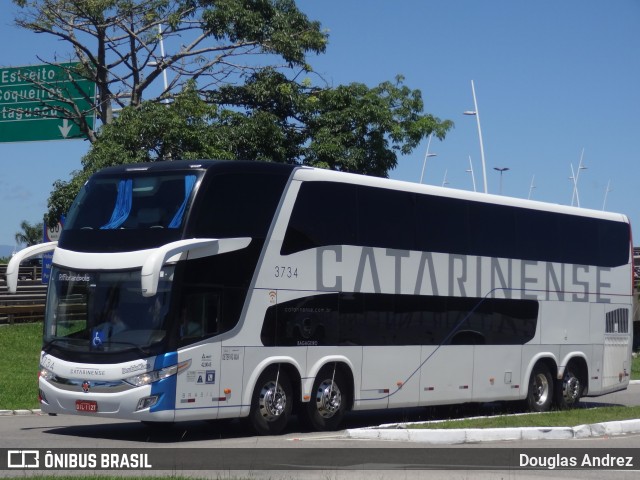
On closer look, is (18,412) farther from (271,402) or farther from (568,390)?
(568,390)

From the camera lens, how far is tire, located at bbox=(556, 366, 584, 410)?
2205 cm

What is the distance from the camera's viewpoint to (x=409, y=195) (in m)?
18.7

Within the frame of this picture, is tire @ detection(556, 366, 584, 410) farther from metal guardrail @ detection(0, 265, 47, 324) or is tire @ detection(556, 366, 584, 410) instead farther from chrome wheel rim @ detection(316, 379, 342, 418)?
metal guardrail @ detection(0, 265, 47, 324)

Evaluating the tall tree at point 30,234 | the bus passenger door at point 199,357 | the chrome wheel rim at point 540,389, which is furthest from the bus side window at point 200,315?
the tall tree at point 30,234

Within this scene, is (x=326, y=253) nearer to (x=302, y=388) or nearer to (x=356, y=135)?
(x=302, y=388)

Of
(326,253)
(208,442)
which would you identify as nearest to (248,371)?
(208,442)

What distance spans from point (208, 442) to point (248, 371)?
119 cm

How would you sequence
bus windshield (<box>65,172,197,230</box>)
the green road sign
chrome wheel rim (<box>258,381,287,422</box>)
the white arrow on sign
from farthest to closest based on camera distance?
1. the white arrow on sign
2. the green road sign
3. chrome wheel rim (<box>258,381,287,422</box>)
4. bus windshield (<box>65,172,197,230</box>)

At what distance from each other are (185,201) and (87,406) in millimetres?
3063

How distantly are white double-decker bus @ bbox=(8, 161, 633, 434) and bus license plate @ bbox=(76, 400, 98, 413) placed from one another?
21 millimetres

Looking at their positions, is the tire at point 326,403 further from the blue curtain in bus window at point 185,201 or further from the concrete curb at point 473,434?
the blue curtain in bus window at point 185,201

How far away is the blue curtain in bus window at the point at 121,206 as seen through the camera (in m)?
15.6

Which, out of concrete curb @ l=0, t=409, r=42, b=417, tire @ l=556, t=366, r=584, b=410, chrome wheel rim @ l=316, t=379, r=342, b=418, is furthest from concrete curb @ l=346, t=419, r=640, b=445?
concrete curb @ l=0, t=409, r=42, b=417

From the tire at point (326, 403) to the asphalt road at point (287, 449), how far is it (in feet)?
1.01
